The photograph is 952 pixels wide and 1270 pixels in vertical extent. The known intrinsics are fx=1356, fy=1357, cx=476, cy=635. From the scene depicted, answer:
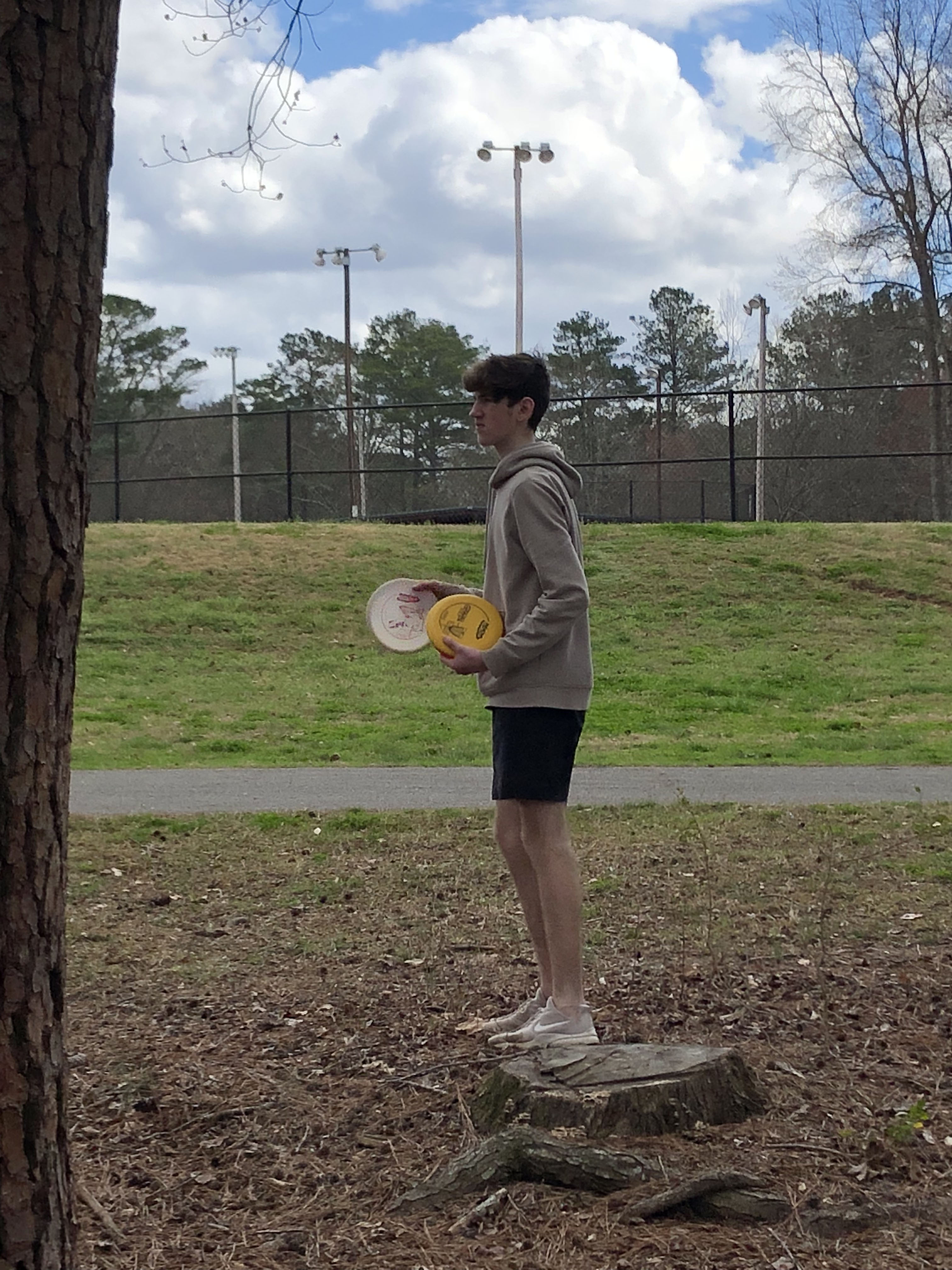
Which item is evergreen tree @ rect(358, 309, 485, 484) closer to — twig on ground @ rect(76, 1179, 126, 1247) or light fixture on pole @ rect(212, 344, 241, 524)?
light fixture on pole @ rect(212, 344, 241, 524)

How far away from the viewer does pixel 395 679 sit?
1324 cm

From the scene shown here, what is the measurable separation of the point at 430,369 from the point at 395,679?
35.0 metres

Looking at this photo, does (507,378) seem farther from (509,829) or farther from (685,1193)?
(685,1193)

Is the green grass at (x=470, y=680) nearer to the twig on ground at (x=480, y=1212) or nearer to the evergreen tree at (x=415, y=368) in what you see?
the twig on ground at (x=480, y=1212)

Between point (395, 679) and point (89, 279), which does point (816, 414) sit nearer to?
point (395, 679)

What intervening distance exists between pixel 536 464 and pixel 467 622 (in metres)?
0.48

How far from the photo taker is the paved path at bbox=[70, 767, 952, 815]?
7859 mm

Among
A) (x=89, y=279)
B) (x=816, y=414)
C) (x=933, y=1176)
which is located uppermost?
(x=816, y=414)

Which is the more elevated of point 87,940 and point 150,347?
point 150,347

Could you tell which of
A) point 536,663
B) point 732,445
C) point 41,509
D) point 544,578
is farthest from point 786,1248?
point 732,445

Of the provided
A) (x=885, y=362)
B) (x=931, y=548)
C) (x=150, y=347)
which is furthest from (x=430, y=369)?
(x=931, y=548)

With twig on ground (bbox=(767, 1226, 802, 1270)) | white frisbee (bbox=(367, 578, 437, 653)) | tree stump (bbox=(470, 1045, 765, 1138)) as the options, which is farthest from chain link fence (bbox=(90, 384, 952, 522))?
twig on ground (bbox=(767, 1226, 802, 1270))

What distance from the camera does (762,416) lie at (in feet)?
87.9

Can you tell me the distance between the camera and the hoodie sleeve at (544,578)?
360 cm
